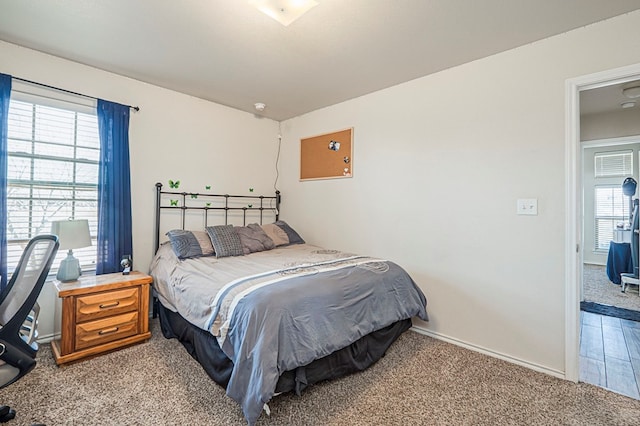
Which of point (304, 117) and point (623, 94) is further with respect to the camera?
point (304, 117)

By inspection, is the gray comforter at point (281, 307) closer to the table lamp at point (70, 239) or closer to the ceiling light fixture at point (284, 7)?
the table lamp at point (70, 239)

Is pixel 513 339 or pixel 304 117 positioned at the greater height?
pixel 304 117

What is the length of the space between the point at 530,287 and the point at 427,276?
2.72ft

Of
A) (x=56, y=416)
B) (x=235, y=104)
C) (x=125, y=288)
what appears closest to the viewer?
(x=56, y=416)

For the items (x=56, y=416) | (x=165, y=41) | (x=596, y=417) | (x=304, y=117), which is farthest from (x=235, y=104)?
(x=596, y=417)

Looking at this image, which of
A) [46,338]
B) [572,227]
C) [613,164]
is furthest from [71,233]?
[613,164]

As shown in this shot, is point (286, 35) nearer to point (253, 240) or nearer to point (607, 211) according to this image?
point (253, 240)

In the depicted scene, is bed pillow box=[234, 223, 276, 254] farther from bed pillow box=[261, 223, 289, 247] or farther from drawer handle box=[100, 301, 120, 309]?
drawer handle box=[100, 301, 120, 309]

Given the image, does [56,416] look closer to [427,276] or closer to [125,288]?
[125,288]

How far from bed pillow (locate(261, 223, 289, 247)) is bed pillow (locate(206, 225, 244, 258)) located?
0.52 metres

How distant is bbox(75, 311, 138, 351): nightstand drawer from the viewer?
7.47ft

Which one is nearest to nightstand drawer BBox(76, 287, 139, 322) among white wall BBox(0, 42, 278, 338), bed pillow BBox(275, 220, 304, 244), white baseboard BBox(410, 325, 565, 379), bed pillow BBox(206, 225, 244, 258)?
white wall BBox(0, 42, 278, 338)

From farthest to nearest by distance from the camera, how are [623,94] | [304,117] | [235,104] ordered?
[304,117], [235,104], [623,94]

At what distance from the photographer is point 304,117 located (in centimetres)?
416
